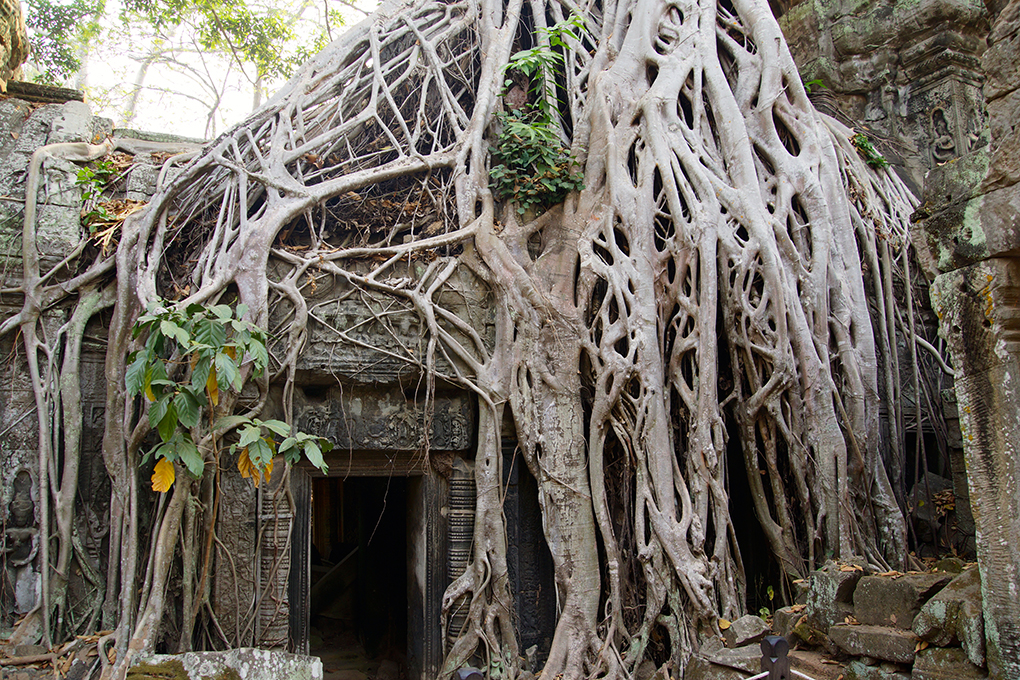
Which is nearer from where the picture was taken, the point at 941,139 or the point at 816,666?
the point at 816,666

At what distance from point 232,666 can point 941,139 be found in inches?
252

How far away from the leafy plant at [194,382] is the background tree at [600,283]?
337mm

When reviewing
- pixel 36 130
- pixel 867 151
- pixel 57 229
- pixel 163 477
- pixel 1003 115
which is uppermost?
pixel 867 151

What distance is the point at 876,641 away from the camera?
107 inches

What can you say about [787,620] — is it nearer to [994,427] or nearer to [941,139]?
[994,427]

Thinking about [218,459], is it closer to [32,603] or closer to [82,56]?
[32,603]

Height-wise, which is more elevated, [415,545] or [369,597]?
[415,545]

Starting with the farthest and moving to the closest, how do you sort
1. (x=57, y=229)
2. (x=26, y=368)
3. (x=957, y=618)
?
1. (x=57, y=229)
2. (x=26, y=368)
3. (x=957, y=618)

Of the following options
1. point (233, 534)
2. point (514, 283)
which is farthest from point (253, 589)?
point (514, 283)

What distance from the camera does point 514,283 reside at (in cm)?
429

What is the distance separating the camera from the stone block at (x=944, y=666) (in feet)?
7.55

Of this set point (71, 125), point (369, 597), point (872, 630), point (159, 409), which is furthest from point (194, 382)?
point (369, 597)

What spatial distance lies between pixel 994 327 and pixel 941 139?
182 inches

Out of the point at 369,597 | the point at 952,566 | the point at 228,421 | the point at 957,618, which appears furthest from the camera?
the point at 369,597
